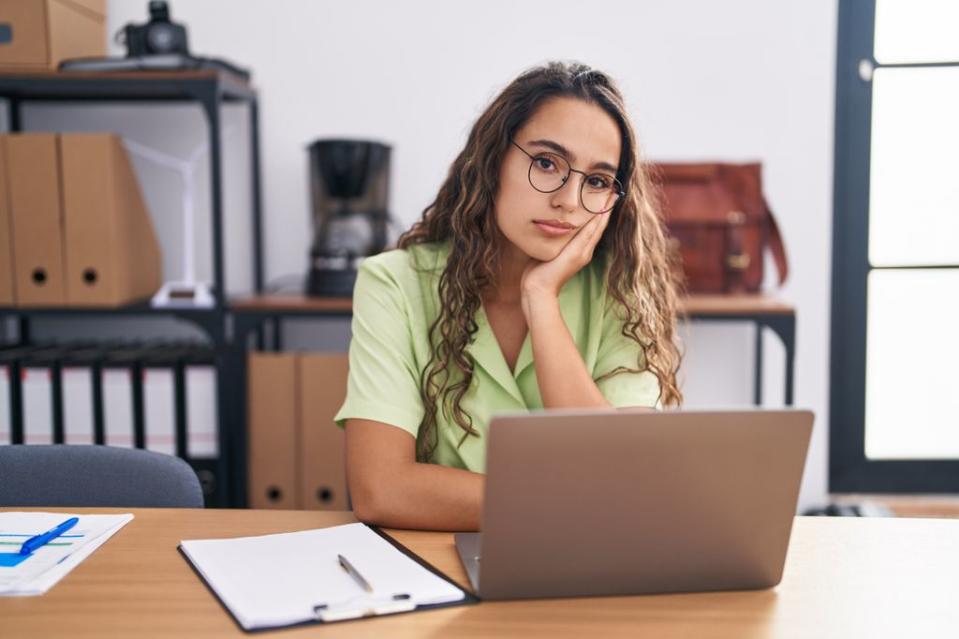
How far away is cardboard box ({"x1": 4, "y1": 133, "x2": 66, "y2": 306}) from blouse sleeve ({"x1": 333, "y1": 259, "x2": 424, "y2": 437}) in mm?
1147

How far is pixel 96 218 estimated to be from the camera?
7.04ft

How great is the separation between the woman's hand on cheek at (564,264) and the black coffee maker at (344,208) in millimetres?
955

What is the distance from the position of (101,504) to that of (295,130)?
1.52 m

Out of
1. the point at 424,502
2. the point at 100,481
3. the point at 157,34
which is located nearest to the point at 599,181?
the point at 424,502

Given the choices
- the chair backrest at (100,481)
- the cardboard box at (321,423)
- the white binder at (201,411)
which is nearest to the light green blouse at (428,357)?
the chair backrest at (100,481)

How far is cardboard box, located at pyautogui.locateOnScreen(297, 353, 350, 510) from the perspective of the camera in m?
2.21

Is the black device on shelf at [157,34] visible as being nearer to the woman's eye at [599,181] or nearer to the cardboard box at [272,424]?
the cardboard box at [272,424]

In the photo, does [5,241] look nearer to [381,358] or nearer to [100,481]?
[100,481]

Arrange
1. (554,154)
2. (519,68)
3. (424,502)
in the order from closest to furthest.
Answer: (424,502), (554,154), (519,68)

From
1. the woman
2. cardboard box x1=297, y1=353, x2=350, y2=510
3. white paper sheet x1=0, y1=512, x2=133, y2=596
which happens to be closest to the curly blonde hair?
the woman

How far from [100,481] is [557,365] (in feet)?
2.12

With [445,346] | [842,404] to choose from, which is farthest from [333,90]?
[842,404]

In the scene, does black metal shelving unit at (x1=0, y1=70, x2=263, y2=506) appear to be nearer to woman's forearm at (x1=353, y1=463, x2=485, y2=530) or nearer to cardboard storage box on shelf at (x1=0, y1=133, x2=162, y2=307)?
cardboard storage box on shelf at (x1=0, y1=133, x2=162, y2=307)

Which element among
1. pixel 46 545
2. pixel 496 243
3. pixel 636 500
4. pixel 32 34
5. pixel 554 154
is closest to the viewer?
pixel 636 500
